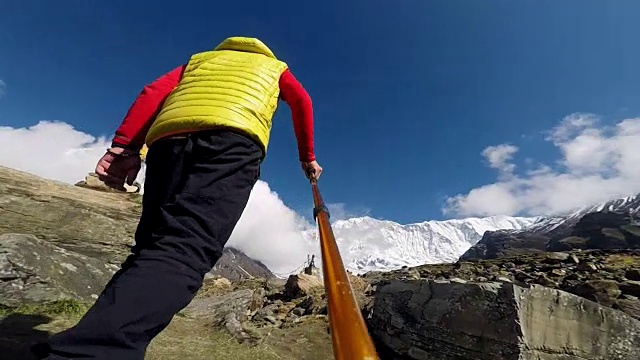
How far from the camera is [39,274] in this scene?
5.81 metres

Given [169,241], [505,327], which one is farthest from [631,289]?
[169,241]

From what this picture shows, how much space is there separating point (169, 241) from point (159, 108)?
4.91ft

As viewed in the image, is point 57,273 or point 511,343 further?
point 57,273

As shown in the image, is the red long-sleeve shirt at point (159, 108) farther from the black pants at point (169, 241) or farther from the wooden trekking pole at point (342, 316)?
the wooden trekking pole at point (342, 316)

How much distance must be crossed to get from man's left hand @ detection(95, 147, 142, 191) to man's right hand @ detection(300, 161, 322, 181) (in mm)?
1592

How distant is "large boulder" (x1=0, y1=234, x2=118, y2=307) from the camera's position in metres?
5.47

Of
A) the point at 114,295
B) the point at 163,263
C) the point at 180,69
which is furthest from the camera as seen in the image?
the point at 180,69

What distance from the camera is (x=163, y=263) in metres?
2.28

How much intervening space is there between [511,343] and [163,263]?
5076 mm

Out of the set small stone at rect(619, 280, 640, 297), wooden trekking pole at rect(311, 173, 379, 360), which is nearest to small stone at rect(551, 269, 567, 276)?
small stone at rect(619, 280, 640, 297)

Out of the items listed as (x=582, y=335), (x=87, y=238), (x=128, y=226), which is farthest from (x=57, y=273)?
(x=582, y=335)

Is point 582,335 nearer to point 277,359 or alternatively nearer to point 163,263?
point 277,359

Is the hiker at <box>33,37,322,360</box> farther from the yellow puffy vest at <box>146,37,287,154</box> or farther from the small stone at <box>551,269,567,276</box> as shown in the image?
the small stone at <box>551,269,567,276</box>

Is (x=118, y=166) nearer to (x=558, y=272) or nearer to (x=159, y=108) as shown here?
(x=159, y=108)
